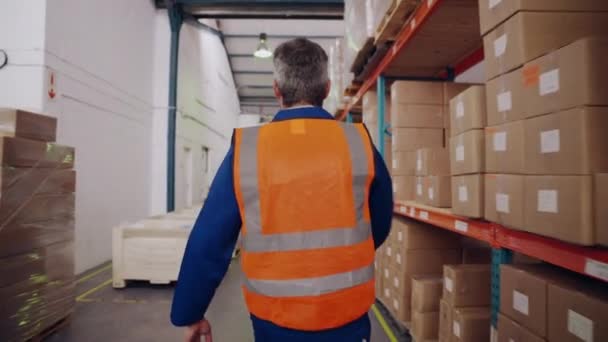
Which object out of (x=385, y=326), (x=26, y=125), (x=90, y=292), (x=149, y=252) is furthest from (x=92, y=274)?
(x=385, y=326)

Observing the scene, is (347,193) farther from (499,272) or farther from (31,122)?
(31,122)

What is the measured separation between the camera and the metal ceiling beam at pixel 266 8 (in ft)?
27.4

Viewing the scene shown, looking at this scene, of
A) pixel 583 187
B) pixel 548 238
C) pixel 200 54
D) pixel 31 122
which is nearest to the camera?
pixel 583 187

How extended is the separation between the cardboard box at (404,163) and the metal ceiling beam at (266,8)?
19.1 ft

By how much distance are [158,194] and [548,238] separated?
25.5 feet

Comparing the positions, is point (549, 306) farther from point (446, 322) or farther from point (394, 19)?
point (394, 19)

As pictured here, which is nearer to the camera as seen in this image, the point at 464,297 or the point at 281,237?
the point at 281,237

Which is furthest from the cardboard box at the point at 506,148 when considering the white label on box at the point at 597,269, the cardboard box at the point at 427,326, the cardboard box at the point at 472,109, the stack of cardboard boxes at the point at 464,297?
the cardboard box at the point at 427,326

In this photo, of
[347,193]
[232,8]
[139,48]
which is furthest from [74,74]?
[347,193]

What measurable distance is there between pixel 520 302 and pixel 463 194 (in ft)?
2.17

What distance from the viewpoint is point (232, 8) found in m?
8.38

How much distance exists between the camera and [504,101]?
1.75 m

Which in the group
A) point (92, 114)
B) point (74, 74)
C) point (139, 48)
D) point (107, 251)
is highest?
point (139, 48)

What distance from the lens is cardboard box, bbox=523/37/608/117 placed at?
4.27 feet
